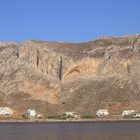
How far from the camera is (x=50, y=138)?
102 meters

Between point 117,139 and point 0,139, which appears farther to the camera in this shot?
point 0,139

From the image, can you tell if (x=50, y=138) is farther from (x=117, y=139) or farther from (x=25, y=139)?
(x=117, y=139)

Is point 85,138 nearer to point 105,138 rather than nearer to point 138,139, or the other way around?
point 105,138

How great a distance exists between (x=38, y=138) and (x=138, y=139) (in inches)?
789

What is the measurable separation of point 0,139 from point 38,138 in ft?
21.9

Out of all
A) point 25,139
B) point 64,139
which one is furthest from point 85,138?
point 25,139

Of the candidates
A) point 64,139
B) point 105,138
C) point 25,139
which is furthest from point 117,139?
point 25,139

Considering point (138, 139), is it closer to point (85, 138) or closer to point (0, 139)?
point (85, 138)

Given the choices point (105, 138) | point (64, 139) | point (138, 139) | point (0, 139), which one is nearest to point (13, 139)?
point (0, 139)

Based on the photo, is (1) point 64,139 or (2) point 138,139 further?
(1) point 64,139

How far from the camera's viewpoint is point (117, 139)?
94.6 meters

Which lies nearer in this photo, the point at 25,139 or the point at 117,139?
the point at 117,139

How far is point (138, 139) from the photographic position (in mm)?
91438

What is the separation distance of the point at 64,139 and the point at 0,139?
11.4 meters
